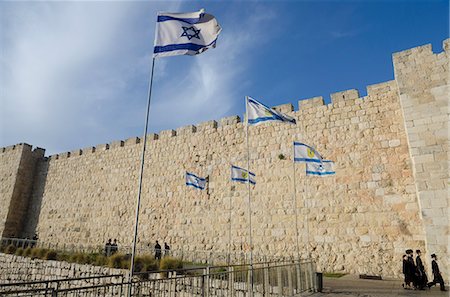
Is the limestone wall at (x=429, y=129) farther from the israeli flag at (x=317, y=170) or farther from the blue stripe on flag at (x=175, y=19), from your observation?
the blue stripe on flag at (x=175, y=19)

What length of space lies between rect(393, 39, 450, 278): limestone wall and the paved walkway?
1.28m

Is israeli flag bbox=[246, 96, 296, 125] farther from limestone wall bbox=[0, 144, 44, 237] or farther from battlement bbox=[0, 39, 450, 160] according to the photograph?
limestone wall bbox=[0, 144, 44, 237]

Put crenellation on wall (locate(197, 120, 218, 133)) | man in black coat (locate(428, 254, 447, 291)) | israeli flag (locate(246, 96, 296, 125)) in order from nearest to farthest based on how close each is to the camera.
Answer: man in black coat (locate(428, 254, 447, 291))
israeli flag (locate(246, 96, 296, 125))
crenellation on wall (locate(197, 120, 218, 133))

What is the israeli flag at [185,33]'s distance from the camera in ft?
18.1

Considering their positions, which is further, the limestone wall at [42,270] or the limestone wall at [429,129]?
the limestone wall at [42,270]

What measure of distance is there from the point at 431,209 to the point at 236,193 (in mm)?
6599

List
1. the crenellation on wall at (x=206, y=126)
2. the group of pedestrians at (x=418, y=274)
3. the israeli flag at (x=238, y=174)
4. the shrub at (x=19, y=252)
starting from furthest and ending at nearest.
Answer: the crenellation on wall at (x=206, y=126) → the shrub at (x=19, y=252) → the israeli flag at (x=238, y=174) → the group of pedestrians at (x=418, y=274)

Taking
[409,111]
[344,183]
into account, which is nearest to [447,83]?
[409,111]

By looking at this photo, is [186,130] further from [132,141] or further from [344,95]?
[344,95]

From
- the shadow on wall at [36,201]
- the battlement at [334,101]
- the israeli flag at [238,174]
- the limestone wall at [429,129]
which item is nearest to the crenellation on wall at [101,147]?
the battlement at [334,101]

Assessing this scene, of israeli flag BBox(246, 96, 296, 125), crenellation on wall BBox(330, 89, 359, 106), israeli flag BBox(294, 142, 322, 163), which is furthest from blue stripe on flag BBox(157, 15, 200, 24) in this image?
crenellation on wall BBox(330, 89, 359, 106)

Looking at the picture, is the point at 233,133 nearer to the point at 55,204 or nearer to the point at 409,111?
the point at 409,111

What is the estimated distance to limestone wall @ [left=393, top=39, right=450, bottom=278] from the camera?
7.70 metres

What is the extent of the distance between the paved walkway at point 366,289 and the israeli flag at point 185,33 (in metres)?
5.36
